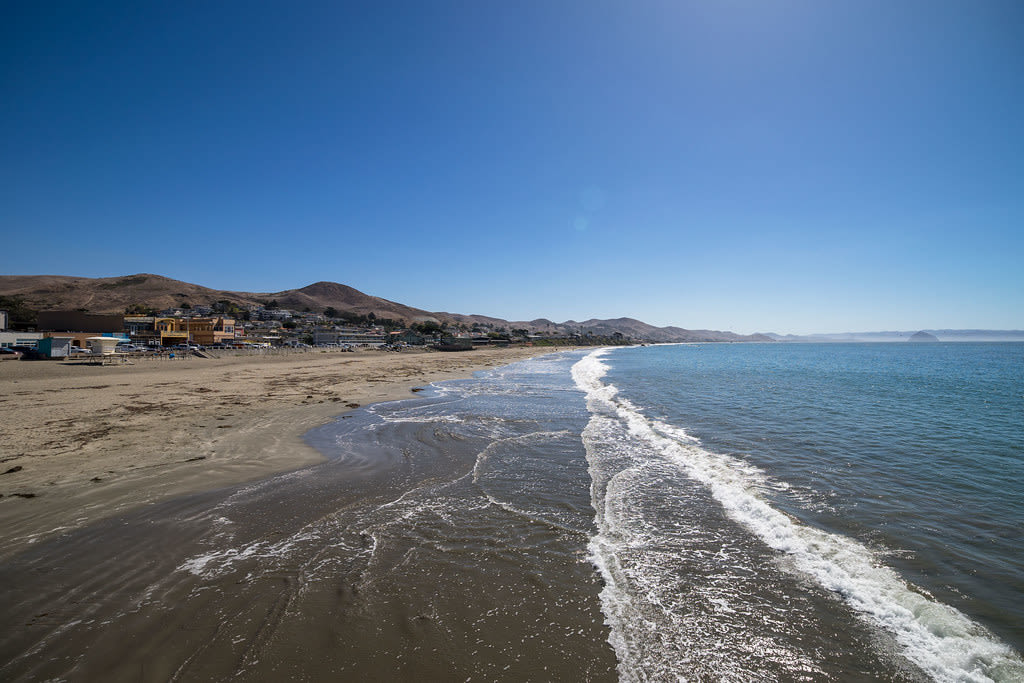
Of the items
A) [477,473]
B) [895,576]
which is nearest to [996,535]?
[895,576]

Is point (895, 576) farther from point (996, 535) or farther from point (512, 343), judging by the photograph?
point (512, 343)

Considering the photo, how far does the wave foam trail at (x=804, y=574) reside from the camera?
3.84 m

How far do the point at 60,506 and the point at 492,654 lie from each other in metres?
8.02

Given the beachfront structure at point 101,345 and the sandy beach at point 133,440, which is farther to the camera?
the beachfront structure at point 101,345

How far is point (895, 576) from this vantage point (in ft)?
16.8

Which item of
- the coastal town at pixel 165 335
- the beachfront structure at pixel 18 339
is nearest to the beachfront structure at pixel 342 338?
the coastal town at pixel 165 335

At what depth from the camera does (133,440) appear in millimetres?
10508

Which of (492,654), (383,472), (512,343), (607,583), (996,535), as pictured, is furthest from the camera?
(512,343)

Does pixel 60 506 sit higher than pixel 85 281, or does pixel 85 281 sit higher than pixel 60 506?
pixel 85 281

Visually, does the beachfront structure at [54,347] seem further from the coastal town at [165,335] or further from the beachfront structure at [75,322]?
the beachfront structure at [75,322]

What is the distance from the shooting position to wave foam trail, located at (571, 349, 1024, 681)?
384 centimetres

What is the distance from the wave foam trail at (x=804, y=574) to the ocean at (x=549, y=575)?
0.09 feet

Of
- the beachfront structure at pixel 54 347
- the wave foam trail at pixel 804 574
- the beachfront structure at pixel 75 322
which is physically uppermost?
the beachfront structure at pixel 75 322

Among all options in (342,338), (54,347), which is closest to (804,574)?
(54,347)
